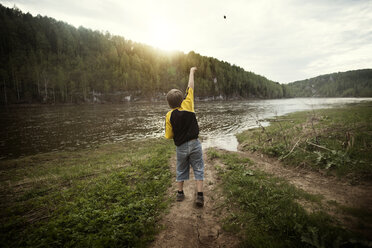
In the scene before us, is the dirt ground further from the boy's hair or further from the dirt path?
the boy's hair

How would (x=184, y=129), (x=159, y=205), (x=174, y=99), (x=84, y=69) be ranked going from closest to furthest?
(x=174, y=99) → (x=184, y=129) → (x=159, y=205) → (x=84, y=69)

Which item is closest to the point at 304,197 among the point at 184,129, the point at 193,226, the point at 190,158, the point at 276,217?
the point at 276,217

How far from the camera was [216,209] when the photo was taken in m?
4.23

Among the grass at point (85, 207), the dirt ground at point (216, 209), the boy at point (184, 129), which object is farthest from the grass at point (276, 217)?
the grass at point (85, 207)

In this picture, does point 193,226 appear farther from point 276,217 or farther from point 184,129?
point 184,129

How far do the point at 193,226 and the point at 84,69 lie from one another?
120842 mm

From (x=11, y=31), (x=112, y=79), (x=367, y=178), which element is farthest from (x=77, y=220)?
(x=11, y=31)

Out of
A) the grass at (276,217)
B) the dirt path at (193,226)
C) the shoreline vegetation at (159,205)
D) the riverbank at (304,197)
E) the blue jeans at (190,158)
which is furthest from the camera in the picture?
the blue jeans at (190,158)

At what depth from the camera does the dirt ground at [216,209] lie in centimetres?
320

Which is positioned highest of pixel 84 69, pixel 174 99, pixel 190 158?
pixel 84 69

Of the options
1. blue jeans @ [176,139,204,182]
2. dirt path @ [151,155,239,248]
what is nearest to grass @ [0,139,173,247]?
dirt path @ [151,155,239,248]

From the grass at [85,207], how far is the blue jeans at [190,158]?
1163mm

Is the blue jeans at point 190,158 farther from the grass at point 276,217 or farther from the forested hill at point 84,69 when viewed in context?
the forested hill at point 84,69

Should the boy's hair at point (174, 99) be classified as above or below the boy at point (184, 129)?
above
